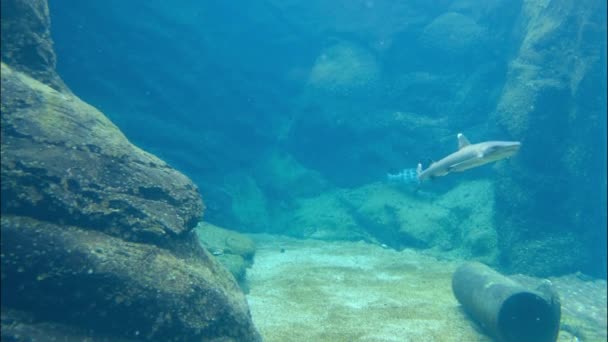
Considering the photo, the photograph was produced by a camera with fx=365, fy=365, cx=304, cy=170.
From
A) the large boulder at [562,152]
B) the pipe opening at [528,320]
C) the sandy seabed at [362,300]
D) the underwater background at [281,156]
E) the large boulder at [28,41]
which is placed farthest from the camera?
the large boulder at [562,152]

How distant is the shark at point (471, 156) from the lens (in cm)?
529

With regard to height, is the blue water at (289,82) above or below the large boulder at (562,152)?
above

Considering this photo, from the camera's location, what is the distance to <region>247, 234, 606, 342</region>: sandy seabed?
645cm

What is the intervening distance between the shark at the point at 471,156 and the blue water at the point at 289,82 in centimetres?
896

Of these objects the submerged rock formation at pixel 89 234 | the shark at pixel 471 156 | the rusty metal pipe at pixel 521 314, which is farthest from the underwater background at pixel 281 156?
the rusty metal pipe at pixel 521 314

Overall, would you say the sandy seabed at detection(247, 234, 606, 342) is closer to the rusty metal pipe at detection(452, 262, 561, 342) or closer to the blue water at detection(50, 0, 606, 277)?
the rusty metal pipe at detection(452, 262, 561, 342)

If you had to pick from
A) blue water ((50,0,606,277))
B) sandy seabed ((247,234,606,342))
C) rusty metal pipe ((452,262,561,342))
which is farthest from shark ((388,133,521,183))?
blue water ((50,0,606,277))

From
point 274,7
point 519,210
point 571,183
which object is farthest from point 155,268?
point 274,7

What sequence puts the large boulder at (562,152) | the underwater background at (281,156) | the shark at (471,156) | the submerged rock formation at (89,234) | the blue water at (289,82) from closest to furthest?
the submerged rock formation at (89,234), the underwater background at (281,156), the shark at (471,156), the large boulder at (562,152), the blue water at (289,82)

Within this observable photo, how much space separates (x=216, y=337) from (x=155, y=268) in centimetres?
110

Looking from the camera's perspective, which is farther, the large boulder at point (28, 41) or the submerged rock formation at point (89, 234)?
the large boulder at point (28, 41)

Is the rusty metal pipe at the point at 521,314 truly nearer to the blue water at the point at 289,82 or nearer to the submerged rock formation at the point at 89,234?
the submerged rock formation at the point at 89,234

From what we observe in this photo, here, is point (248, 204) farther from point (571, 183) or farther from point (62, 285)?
point (62, 285)

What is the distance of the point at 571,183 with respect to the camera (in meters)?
11.8
